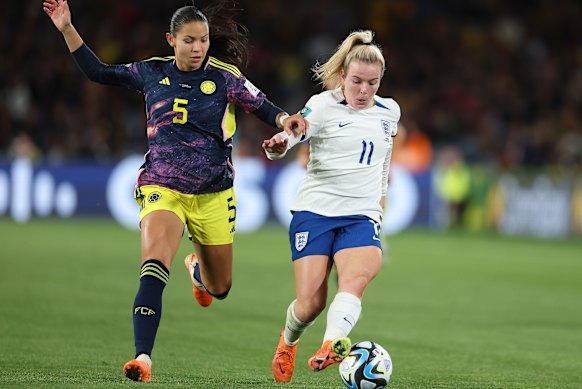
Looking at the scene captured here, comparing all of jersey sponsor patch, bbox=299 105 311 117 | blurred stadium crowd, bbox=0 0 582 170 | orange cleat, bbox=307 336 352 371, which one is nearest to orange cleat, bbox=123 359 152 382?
orange cleat, bbox=307 336 352 371

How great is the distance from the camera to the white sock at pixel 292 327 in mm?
6508

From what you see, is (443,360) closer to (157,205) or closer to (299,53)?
(157,205)

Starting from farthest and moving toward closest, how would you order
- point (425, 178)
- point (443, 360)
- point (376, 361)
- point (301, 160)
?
1. point (425, 178)
2. point (301, 160)
3. point (443, 360)
4. point (376, 361)

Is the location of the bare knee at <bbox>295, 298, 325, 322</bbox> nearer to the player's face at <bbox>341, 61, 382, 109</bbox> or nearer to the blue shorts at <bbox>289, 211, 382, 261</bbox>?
the blue shorts at <bbox>289, 211, 382, 261</bbox>

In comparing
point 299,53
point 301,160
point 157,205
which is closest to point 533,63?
point 299,53

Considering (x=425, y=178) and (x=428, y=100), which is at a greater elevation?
(x=428, y=100)

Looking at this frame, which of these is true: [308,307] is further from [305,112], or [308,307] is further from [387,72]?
[387,72]

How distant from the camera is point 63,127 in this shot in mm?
22500

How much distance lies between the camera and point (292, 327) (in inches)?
259

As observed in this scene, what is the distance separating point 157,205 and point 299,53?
19.0m

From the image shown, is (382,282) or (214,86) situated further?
(382,282)

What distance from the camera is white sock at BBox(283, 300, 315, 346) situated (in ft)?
21.4

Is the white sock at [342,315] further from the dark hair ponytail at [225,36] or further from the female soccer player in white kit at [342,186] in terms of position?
the dark hair ponytail at [225,36]

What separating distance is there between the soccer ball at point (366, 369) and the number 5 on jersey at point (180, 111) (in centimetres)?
184
